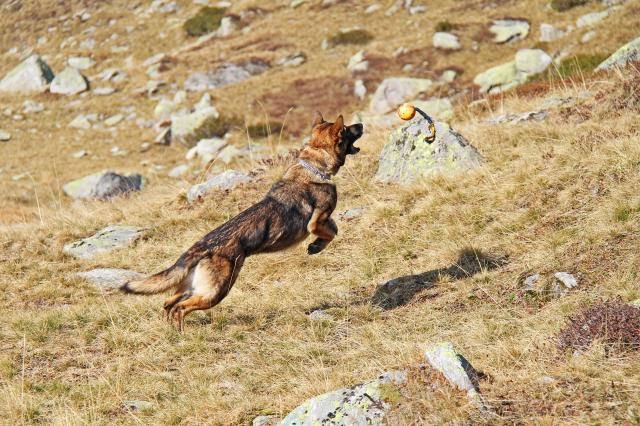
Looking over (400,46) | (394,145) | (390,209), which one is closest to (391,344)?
(390,209)

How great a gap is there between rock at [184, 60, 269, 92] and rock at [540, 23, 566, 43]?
48.9ft

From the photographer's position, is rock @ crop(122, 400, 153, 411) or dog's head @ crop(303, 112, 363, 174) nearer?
rock @ crop(122, 400, 153, 411)

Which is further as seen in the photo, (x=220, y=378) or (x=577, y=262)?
(x=577, y=262)

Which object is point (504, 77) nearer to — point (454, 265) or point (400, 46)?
point (400, 46)

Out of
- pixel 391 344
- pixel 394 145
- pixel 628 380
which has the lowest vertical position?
pixel 394 145

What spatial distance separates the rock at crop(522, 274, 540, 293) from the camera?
25.0ft

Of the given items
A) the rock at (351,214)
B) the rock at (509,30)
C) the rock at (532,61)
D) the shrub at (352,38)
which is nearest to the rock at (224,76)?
the shrub at (352,38)

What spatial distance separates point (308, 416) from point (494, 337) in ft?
7.70

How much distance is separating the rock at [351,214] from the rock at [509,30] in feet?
78.5

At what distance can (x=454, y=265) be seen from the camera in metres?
8.96

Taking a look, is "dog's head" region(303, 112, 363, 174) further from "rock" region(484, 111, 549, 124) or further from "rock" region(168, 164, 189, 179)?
"rock" region(168, 164, 189, 179)

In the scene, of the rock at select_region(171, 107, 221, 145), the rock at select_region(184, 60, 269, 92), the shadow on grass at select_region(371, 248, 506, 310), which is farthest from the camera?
the rock at select_region(184, 60, 269, 92)

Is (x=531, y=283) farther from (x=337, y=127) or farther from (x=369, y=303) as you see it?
(x=337, y=127)

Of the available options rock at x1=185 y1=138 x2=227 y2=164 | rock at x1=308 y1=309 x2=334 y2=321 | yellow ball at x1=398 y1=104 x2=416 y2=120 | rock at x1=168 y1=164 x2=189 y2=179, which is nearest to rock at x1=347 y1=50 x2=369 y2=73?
rock at x1=185 y1=138 x2=227 y2=164
